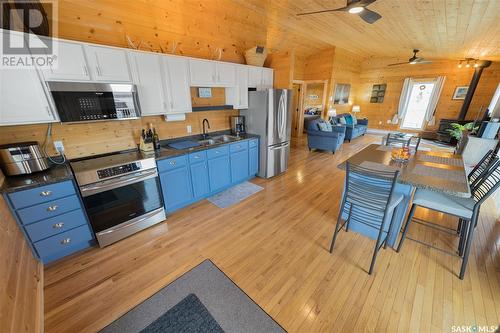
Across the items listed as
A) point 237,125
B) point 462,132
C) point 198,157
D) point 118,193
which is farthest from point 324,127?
point 118,193

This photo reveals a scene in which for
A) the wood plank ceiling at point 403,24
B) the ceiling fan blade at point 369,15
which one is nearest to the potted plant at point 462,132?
the wood plank ceiling at point 403,24

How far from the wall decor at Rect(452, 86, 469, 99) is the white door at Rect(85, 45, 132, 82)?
1023cm

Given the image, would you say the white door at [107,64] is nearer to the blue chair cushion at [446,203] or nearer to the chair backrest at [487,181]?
the blue chair cushion at [446,203]

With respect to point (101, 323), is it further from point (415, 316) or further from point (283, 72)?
point (283, 72)

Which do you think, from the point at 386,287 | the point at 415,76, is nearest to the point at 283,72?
the point at 386,287

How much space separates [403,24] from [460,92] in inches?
217

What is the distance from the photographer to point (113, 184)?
2133mm

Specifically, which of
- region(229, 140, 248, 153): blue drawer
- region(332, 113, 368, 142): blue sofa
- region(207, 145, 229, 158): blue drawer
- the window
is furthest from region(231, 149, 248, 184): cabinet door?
the window

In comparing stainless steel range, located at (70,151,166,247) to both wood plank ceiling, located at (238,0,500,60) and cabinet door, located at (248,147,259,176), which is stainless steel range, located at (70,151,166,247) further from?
wood plank ceiling, located at (238,0,500,60)

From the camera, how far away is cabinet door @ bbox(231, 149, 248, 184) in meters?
3.45

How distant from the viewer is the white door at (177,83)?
8.48ft

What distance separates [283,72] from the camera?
3.90 metres

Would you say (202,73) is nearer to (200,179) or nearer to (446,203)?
(200,179)

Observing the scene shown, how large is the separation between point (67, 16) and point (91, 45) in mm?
485
